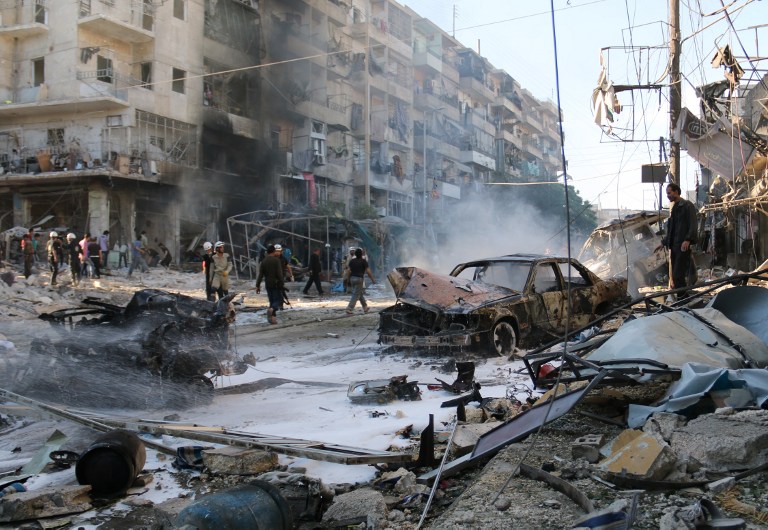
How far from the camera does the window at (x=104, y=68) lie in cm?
3092

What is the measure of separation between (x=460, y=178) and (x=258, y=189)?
97.5 ft

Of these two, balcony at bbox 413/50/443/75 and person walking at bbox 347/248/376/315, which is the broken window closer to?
person walking at bbox 347/248/376/315

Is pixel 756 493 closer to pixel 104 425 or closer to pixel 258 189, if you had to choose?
pixel 104 425

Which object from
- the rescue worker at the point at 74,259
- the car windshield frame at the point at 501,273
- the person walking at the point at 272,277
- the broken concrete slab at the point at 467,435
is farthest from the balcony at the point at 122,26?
the broken concrete slab at the point at 467,435

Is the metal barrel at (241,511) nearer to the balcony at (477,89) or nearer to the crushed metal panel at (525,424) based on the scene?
the crushed metal panel at (525,424)

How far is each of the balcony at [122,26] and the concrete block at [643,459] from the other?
3178 centimetres

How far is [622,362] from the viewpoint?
4641 mm

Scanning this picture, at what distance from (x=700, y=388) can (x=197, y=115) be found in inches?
1315

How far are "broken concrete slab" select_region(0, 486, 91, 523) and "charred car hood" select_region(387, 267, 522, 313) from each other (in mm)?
5473

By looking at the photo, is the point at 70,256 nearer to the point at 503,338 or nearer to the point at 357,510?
the point at 503,338

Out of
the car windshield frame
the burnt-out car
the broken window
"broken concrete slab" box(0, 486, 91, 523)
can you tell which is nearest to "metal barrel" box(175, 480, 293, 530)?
"broken concrete slab" box(0, 486, 91, 523)

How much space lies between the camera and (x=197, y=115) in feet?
112

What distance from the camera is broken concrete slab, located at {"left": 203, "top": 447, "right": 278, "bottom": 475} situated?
165 inches

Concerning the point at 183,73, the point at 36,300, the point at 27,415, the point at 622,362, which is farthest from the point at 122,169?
the point at 622,362
